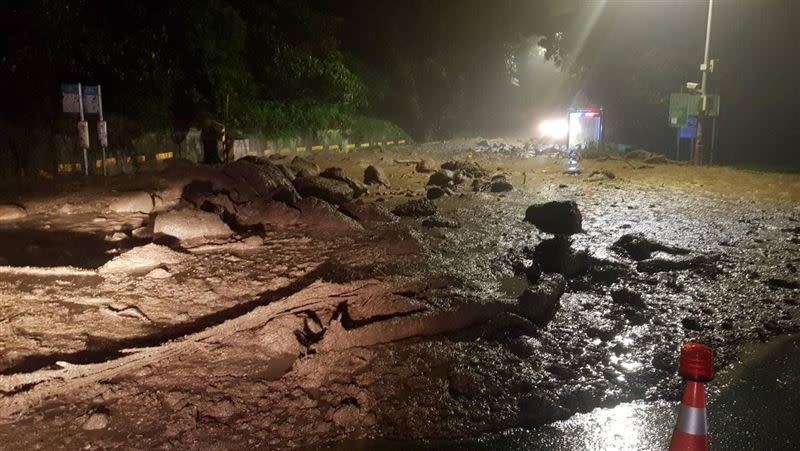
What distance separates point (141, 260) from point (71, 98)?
28.1 feet

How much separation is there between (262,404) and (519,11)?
38.1 metres

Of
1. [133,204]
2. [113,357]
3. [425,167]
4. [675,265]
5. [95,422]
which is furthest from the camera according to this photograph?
[425,167]

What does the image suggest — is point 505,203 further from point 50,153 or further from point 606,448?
point 50,153

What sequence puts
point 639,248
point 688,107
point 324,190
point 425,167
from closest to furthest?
point 639,248 < point 324,190 < point 425,167 < point 688,107

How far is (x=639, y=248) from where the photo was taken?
315 inches

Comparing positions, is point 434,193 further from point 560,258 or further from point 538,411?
point 538,411

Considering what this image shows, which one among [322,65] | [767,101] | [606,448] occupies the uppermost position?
[322,65]

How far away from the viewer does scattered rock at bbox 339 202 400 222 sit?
32.0 feet

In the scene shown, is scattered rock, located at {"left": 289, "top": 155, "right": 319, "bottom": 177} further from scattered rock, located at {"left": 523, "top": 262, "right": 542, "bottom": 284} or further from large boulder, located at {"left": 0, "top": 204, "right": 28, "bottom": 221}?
scattered rock, located at {"left": 523, "top": 262, "right": 542, "bottom": 284}

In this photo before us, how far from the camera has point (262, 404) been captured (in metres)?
4.11

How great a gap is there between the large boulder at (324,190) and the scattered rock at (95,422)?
7.99 m

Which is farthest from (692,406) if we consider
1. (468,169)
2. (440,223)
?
(468,169)

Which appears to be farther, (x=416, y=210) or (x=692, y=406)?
(x=416, y=210)

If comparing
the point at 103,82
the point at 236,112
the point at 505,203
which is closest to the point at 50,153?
the point at 103,82
